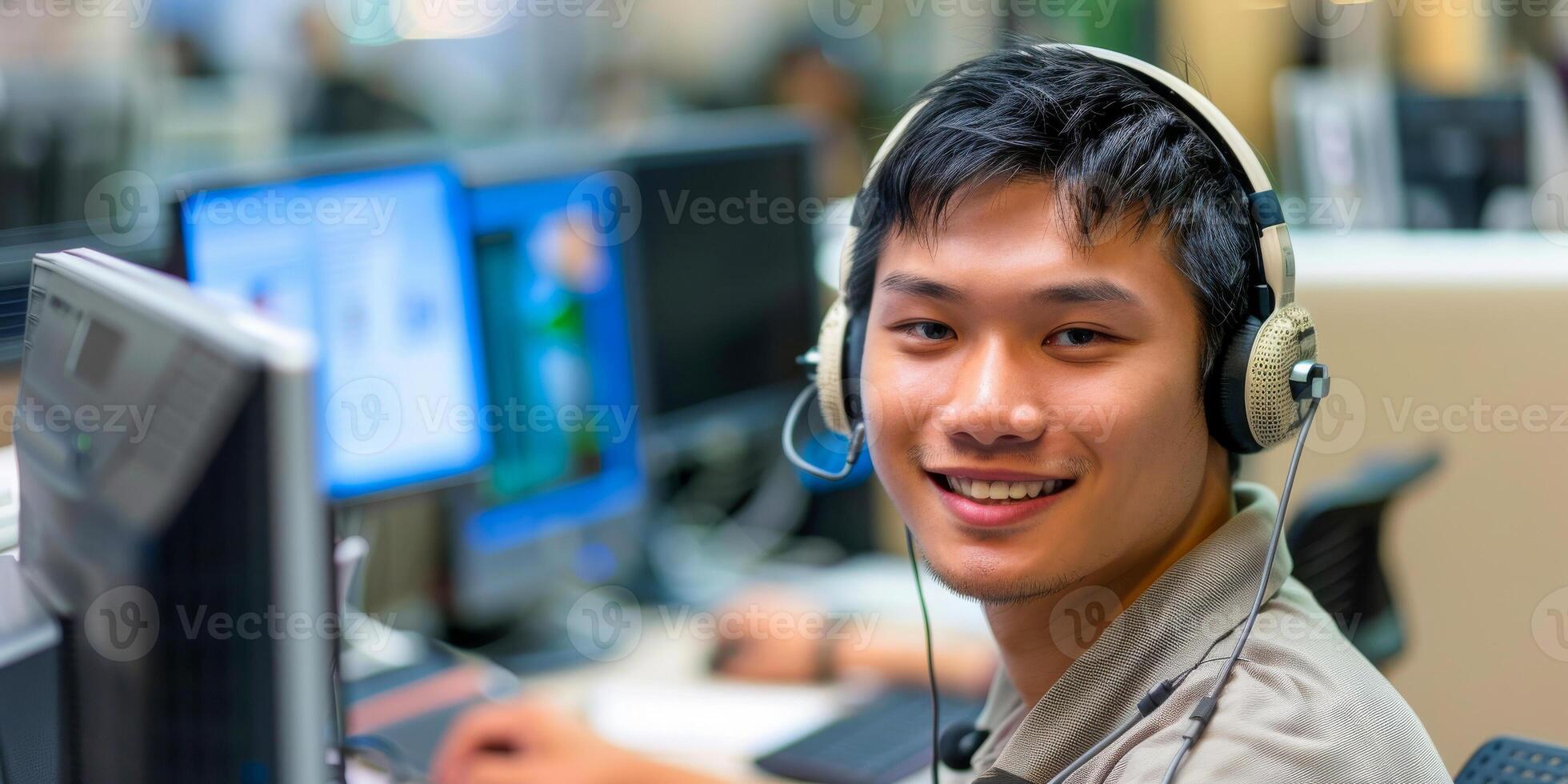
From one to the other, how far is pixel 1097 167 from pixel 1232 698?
12.4 inches

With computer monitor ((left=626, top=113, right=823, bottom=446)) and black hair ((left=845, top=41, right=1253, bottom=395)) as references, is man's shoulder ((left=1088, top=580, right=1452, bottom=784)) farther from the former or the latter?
computer monitor ((left=626, top=113, right=823, bottom=446))

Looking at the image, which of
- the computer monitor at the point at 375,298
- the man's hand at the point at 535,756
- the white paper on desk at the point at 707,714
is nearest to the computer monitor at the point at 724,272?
the computer monitor at the point at 375,298

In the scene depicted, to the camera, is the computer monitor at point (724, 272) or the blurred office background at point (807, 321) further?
the computer monitor at point (724, 272)

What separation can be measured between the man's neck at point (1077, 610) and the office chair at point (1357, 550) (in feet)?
1.50

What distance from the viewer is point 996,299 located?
32.1 inches

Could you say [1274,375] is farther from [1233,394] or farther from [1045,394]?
[1045,394]

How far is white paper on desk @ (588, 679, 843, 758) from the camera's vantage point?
55.0 inches

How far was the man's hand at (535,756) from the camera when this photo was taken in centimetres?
116

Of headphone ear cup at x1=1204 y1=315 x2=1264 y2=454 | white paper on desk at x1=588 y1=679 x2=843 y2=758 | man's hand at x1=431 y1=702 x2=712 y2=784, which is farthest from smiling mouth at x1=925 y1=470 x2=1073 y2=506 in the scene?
white paper on desk at x1=588 y1=679 x2=843 y2=758

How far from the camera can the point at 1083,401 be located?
2.65ft

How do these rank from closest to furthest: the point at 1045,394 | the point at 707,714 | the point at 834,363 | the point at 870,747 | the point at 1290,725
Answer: the point at 1290,725, the point at 1045,394, the point at 834,363, the point at 870,747, the point at 707,714

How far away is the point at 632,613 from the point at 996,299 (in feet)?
3.63

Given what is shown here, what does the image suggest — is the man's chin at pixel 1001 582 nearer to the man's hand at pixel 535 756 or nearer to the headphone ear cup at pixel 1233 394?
the headphone ear cup at pixel 1233 394

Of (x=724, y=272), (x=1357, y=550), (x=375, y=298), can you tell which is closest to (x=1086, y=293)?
(x=1357, y=550)
